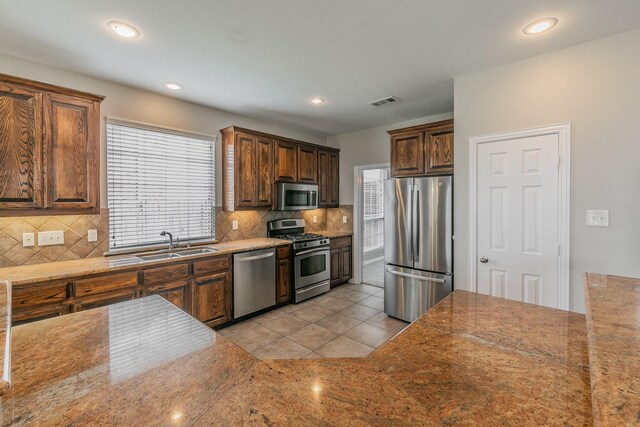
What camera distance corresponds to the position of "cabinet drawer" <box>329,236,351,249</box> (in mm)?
4889

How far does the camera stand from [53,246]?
9.00 feet

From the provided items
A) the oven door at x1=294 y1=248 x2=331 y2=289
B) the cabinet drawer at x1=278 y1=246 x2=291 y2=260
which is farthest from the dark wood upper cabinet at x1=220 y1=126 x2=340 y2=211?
the oven door at x1=294 y1=248 x2=331 y2=289

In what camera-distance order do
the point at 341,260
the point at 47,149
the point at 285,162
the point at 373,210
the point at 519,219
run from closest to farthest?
the point at 47,149, the point at 519,219, the point at 285,162, the point at 341,260, the point at 373,210

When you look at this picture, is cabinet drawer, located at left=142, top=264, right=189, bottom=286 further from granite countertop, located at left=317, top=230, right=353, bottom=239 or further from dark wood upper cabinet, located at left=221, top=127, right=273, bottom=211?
granite countertop, located at left=317, top=230, right=353, bottom=239

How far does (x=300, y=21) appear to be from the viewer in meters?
2.08

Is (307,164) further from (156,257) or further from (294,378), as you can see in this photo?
(294,378)

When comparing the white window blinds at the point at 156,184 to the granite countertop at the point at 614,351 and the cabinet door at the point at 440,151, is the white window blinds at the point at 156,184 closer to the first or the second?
the cabinet door at the point at 440,151

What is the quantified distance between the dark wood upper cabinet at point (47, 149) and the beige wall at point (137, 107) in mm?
433

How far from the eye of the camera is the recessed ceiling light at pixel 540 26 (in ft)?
6.70

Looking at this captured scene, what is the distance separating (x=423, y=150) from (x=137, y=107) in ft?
10.9

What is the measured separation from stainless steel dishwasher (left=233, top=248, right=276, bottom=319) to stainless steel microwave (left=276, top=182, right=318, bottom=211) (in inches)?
32.5

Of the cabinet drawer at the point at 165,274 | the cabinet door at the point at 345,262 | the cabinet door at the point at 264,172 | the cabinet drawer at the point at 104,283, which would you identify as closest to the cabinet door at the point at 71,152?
the cabinet drawer at the point at 104,283

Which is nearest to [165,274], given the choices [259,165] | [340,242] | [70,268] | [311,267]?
[70,268]

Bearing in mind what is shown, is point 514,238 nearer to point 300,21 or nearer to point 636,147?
point 636,147
